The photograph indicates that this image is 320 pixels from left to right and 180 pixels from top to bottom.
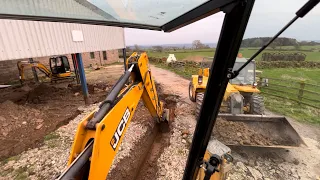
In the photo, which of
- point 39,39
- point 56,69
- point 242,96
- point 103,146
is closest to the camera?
point 103,146

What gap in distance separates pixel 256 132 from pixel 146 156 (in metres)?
3.02

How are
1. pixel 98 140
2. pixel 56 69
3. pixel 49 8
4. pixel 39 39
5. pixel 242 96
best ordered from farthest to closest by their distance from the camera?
pixel 56 69 → pixel 39 39 → pixel 242 96 → pixel 98 140 → pixel 49 8

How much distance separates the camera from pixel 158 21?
152 centimetres

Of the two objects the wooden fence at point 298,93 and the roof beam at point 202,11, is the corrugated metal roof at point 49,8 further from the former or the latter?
the wooden fence at point 298,93

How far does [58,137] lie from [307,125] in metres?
8.32

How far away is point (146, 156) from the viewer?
178 inches

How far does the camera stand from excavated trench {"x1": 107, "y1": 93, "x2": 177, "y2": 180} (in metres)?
3.84

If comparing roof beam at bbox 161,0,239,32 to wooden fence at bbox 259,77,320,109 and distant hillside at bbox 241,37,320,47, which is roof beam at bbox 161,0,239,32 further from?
wooden fence at bbox 259,77,320,109

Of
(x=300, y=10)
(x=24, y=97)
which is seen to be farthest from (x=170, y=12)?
(x=24, y=97)

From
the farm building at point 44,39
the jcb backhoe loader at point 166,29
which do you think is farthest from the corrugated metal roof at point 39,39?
the jcb backhoe loader at point 166,29

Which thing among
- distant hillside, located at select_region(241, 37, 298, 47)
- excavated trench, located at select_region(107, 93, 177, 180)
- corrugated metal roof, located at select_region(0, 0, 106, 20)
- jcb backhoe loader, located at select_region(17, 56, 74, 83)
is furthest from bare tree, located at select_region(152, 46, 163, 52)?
distant hillside, located at select_region(241, 37, 298, 47)

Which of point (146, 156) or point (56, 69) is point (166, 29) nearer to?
point (146, 156)

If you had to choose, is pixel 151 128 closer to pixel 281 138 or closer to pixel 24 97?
pixel 281 138

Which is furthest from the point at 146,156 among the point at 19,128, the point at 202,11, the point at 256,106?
the point at 19,128
